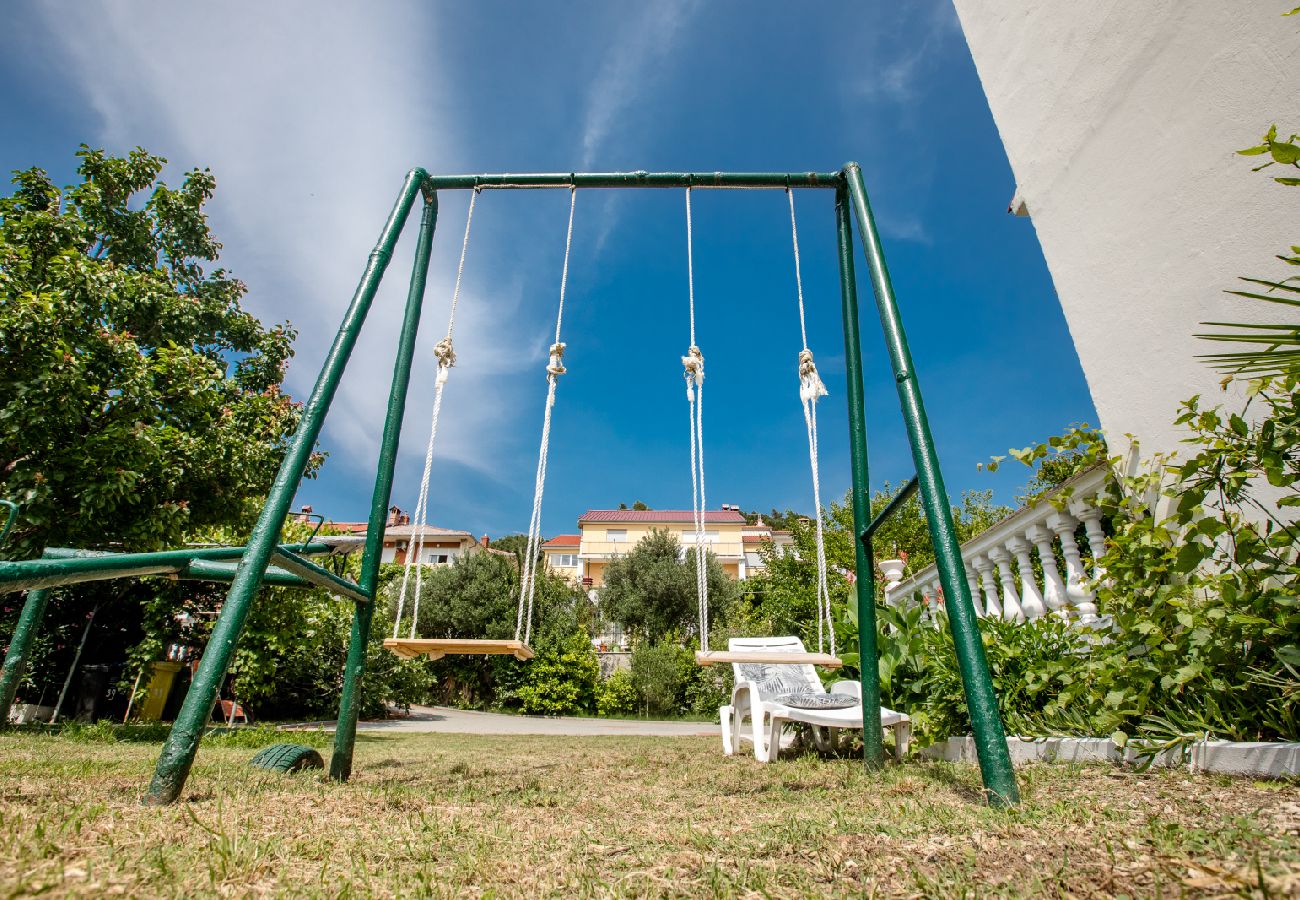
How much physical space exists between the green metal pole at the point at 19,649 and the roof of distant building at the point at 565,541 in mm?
38894

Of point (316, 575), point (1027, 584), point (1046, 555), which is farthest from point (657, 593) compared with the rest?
point (316, 575)

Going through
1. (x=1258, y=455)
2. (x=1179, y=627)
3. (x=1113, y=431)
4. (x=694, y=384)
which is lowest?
(x=1179, y=627)

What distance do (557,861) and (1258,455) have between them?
2.30 meters

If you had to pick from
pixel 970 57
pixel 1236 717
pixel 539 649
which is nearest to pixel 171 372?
pixel 970 57

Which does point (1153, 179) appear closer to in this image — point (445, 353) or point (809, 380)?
point (809, 380)

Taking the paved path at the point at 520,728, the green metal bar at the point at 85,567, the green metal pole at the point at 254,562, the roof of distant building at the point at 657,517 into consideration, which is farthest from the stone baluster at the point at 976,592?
the roof of distant building at the point at 657,517

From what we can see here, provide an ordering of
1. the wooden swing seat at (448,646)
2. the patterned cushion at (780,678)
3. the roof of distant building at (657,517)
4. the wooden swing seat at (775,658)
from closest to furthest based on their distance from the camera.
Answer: the wooden swing seat at (775,658) < the wooden swing seat at (448,646) < the patterned cushion at (780,678) < the roof of distant building at (657,517)

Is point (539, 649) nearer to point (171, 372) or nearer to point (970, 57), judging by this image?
point (171, 372)

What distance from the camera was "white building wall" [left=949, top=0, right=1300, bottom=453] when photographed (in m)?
2.50

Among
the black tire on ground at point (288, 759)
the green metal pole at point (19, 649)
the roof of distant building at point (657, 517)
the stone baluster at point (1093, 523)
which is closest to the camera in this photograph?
the green metal pole at point (19, 649)

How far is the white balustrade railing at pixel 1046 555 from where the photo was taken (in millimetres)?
3105

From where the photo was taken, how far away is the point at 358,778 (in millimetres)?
2490

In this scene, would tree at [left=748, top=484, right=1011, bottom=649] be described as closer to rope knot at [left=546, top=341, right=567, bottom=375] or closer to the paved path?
the paved path

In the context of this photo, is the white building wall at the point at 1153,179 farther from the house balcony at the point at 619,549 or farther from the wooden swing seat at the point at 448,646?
the house balcony at the point at 619,549
